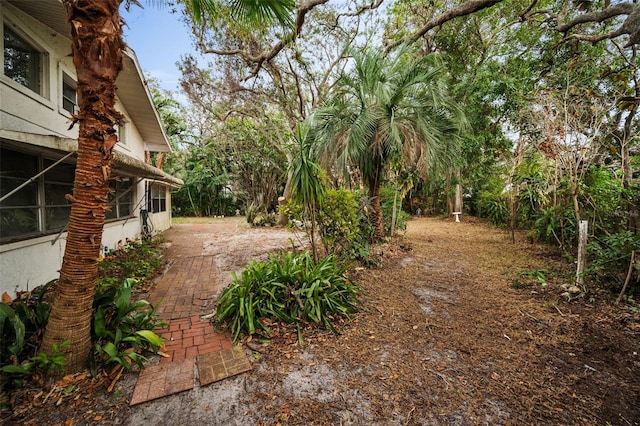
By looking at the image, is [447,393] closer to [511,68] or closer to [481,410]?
[481,410]

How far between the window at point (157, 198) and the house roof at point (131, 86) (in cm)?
171

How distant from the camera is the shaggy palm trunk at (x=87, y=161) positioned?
2045mm

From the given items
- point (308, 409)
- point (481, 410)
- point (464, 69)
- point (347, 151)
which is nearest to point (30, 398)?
point (308, 409)

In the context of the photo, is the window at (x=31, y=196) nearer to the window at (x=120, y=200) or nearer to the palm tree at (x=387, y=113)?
the window at (x=120, y=200)

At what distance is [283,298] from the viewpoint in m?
3.34

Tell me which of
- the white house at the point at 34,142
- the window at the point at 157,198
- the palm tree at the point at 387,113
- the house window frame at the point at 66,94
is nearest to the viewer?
the white house at the point at 34,142

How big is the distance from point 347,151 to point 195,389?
4.45 metres

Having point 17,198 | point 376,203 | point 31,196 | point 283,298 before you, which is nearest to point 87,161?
point 283,298

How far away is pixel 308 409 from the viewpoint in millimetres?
1980

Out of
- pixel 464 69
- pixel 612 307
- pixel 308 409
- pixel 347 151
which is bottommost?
pixel 308 409

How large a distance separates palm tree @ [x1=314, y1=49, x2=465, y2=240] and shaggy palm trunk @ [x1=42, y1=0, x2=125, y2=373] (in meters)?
3.88

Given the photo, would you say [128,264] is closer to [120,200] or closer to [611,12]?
[120,200]

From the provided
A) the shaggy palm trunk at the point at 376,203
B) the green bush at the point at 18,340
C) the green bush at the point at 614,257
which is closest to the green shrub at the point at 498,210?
the shaggy palm trunk at the point at 376,203

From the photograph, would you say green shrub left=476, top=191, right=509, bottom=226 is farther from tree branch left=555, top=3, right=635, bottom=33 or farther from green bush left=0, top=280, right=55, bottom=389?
green bush left=0, top=280, right=55, bottom=389
